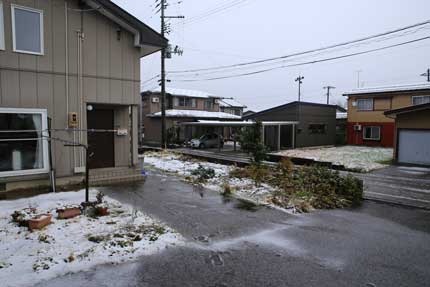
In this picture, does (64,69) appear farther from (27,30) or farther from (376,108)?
(376,108)

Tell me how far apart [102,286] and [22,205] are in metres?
3.76

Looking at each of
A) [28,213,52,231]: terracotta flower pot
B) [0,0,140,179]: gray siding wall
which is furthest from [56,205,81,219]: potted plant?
[0,0,140,179]: gray siding wall

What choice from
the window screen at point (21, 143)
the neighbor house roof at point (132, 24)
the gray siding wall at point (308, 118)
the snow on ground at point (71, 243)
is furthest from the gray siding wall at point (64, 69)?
the gray siding wall at point (308, 118)

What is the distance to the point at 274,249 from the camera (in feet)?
14.3

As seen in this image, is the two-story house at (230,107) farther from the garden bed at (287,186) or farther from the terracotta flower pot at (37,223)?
the terracotta flower pot at (37,223)

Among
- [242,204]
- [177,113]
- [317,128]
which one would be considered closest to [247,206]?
[242,204]

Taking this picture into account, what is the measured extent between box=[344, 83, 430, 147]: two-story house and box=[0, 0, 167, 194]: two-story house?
21.0 meters

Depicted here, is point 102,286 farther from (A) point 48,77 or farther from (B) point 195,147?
(B) point 195,147

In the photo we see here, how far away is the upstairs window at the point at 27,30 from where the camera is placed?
6.83 m

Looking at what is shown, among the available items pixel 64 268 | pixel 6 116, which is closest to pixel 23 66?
pixel 6 116

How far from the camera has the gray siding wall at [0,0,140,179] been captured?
682cm

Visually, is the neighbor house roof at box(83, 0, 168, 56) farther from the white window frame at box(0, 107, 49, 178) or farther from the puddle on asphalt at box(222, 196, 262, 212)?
the puddle on asphalt at box(222, 196, 262, 212)

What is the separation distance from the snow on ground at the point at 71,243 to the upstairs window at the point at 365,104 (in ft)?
79.0

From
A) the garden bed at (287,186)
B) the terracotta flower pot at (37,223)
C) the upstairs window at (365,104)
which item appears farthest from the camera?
the upstairs window at (365,104)
